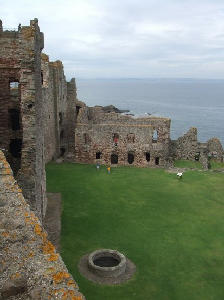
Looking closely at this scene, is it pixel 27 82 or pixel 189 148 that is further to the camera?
pixel 189 148

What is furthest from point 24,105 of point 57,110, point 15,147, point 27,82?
point 57,110

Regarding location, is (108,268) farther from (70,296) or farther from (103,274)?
(70,296)

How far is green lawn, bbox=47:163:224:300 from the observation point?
17547mm

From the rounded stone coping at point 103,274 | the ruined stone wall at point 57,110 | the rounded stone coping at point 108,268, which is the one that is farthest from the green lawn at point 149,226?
the ruined stone wall at point 57,110

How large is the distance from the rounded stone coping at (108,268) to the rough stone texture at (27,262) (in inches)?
443

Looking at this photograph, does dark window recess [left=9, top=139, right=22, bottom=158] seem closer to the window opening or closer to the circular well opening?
the window opening

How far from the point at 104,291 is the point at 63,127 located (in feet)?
98.3

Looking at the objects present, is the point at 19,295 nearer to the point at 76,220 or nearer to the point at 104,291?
the point at 104,291

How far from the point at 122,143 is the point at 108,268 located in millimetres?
22249

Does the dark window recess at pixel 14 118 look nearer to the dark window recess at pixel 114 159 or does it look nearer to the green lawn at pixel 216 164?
Result: the dark window recess at pixel 114 159

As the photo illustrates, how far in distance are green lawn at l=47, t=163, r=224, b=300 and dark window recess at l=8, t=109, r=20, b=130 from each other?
7165 mm

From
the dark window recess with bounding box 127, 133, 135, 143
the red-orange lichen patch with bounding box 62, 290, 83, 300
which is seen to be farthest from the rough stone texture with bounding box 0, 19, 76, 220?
the dark window recess with bounding box 127, 133, 135, 143

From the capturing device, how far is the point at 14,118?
72.0 feet

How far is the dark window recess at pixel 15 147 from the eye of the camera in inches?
858
